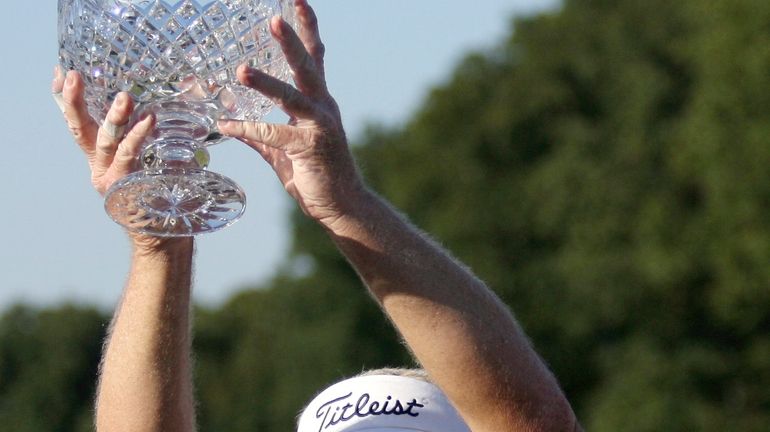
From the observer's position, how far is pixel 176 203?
3.29m

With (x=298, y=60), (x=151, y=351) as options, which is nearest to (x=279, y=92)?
(x=298, y=60)

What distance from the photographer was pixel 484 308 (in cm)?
Result: 326

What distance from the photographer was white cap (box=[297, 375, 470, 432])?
144 inches

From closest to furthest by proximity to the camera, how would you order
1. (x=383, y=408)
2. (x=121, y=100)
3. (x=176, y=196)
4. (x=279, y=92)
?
(x=279, y=92), (x=121, y=100), (x=176, y=196), (x=383, y=408)

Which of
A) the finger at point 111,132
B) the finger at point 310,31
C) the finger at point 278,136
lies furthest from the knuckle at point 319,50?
the finger at point 111,132

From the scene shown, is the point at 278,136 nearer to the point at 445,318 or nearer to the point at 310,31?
the point at 310,31

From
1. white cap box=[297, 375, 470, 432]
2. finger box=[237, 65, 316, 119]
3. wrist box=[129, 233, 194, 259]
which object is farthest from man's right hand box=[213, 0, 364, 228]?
white cap box=[297, 375, 470, 432]

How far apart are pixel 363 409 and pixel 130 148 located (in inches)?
33.5

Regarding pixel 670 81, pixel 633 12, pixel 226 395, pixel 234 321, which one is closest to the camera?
pixel 670 81

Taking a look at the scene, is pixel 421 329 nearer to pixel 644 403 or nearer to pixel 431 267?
pixel 431 267

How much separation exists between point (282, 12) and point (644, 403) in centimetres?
3121

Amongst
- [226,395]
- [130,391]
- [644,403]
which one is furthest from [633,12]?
[130,391]

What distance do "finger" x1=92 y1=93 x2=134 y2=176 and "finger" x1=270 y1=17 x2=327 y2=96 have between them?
12.5 inches

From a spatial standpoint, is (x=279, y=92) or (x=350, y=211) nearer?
(x=279, y=92)
